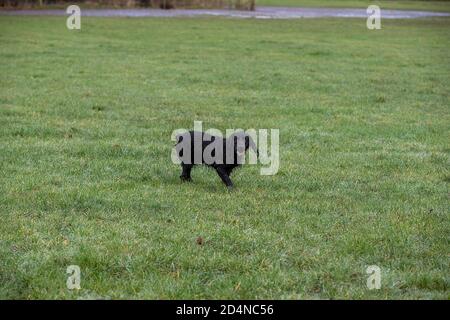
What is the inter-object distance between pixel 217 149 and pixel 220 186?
0.69m

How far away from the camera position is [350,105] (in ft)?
58.9

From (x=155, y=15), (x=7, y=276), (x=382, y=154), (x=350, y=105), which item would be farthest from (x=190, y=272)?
(x=155, y=15)

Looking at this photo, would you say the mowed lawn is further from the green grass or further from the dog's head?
the green grass

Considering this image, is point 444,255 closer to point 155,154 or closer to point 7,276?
point 7,276

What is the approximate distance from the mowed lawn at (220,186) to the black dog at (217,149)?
13.5 inches

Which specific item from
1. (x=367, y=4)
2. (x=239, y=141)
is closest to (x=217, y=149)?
(x=239, y=141)

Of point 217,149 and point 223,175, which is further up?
point 217,149

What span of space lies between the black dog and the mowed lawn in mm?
344

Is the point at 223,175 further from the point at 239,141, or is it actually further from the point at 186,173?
the point at 186,173

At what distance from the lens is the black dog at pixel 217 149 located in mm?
9758

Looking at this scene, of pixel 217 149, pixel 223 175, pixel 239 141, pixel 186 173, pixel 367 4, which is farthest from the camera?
pixel 367 4

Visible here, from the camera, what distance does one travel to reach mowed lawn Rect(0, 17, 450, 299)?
22.6ft

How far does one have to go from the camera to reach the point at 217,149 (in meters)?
9.84

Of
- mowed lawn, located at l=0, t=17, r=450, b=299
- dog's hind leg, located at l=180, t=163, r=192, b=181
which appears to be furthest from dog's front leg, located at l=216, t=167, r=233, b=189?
dog's hind leg, located at l=180, t=163, r=192, b=181
